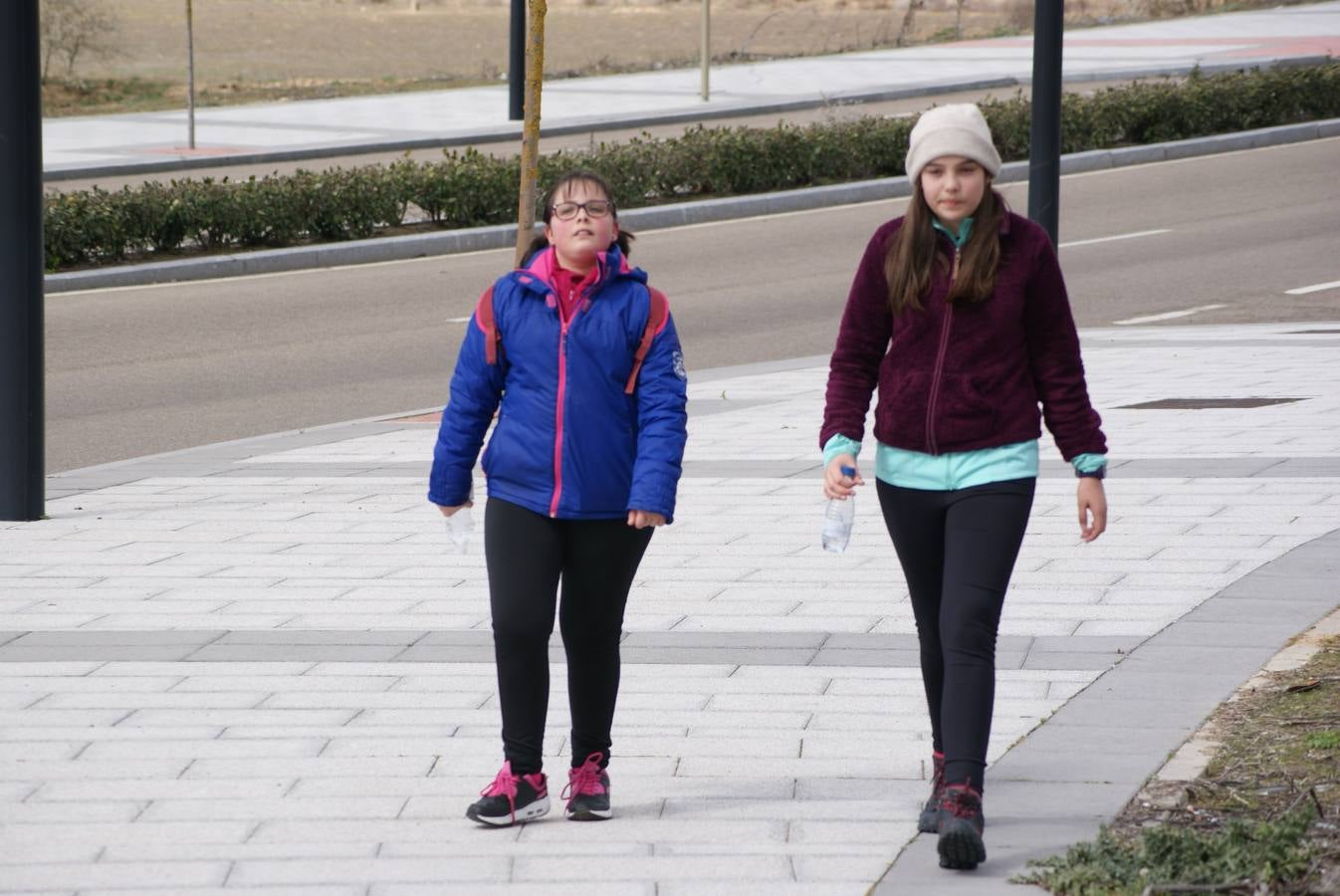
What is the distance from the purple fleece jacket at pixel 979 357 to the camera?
4.58 meters

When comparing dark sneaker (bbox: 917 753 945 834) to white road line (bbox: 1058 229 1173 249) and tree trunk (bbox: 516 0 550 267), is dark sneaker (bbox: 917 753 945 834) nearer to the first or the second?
tree trunk (bbox: 516 0 550 267)

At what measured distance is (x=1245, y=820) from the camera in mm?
4500

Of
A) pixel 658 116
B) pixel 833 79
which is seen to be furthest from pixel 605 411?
pixel 833 79

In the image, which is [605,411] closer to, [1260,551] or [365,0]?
[1260,551]

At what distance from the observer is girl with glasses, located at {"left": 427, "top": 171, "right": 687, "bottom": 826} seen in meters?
4.72

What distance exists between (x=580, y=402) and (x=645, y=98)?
93.2ft

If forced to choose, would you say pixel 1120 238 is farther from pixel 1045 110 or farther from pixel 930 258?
pixel 930 258

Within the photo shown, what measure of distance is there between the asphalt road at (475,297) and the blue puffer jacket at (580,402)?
22.1 feet

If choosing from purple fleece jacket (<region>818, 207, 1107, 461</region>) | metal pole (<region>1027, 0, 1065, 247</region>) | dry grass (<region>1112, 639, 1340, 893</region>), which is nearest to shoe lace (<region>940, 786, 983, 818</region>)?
dry grass (<region>1112, 639, 1340, 893</region>)

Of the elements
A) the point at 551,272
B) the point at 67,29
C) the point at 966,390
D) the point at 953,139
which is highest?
the point at 67,29

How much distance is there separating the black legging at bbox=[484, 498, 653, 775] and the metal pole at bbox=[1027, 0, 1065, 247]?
8.58 m

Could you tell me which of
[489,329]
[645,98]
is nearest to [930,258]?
[489,329]

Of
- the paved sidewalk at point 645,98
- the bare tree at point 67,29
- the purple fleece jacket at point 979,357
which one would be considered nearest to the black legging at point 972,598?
the purple fleece jacket at point 979,357

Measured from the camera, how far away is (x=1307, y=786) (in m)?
4.69
